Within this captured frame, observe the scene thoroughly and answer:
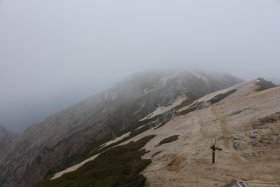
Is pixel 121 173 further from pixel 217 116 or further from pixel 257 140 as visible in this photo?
pixel 217 116

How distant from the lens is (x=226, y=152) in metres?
46.2

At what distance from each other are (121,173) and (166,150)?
26.5 feet

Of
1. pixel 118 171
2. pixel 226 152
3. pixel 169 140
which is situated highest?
pixel 118 171

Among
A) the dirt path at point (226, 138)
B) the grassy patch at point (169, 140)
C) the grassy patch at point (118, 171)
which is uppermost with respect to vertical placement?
the grassy patch at point (118, 171)

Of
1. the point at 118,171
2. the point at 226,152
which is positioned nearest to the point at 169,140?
the point at 118,171

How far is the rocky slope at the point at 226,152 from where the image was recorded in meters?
38.2

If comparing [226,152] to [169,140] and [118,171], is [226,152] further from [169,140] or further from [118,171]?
[169,140]

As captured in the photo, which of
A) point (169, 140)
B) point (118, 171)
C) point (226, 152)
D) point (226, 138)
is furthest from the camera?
point (169, 140)

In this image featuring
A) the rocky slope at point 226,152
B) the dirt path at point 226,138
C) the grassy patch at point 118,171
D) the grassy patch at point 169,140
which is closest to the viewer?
the rocky slope at point 226,152

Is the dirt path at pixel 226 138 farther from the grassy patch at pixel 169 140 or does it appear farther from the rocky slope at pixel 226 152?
the grassy patch at pixel 169 140

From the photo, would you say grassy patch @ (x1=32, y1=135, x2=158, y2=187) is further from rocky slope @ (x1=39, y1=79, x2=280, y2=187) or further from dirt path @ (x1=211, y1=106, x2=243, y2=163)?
dirt path @ (x1=211, y1=106, x2=243, y2=163)

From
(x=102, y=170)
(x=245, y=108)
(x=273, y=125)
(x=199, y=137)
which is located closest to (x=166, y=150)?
(x=199, y=137)

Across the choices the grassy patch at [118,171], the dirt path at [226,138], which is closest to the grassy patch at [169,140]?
the grassy patch at [118,171]

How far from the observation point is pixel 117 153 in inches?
2766
